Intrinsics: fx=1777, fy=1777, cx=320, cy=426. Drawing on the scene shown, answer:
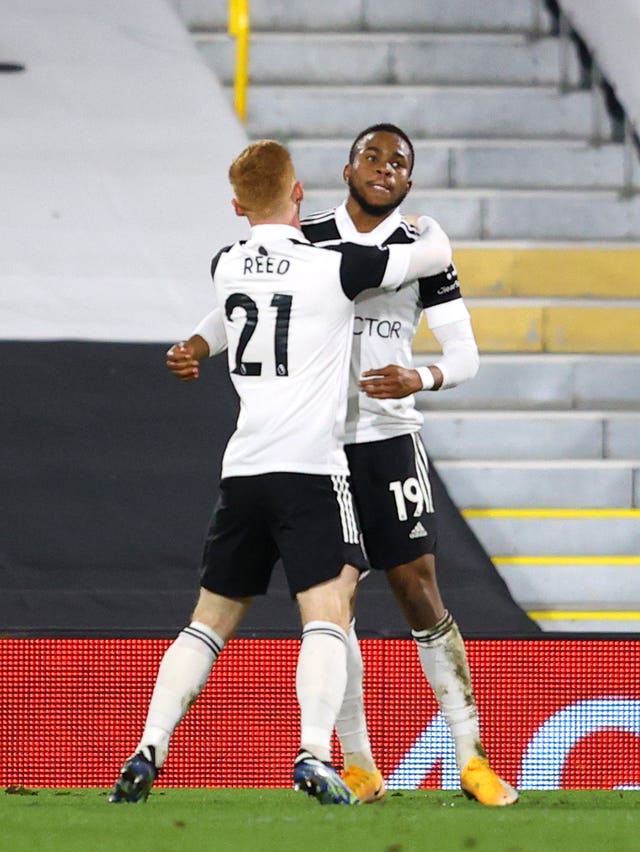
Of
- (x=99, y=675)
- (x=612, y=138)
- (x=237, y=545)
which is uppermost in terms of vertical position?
(x=612, y=138)

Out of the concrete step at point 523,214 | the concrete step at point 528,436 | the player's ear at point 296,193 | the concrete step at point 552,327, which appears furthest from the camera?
the concrete step at point 523,214

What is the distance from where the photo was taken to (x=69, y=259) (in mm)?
8734

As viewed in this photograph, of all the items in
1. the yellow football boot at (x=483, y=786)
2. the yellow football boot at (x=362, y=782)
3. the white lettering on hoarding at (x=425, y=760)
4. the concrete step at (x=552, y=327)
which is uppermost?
the concrete step at (x=552, y=327)

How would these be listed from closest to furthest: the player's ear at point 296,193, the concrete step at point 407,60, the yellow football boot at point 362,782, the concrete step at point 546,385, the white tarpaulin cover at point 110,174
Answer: the player's ear at point 296,193
the yellow football boot at point 362,782
the white tarpaulin cover at point 110,174
the concrete step at point 546,385
the concrete step at point 407,60

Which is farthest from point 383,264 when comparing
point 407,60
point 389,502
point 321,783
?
point 407,60

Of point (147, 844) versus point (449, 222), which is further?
point (449, 222)

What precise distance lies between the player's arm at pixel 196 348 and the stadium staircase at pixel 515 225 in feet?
11.1

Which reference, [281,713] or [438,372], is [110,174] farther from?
[438,372]

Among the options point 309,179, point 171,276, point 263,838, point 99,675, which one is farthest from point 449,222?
point 263,838

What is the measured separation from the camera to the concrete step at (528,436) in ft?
27.2

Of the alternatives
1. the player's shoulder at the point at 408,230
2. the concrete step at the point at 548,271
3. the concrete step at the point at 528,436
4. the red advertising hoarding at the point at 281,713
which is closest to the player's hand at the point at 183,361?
the player's shoulder at the point at 408,230

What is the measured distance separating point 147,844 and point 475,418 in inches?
204

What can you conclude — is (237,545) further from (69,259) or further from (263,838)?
(69,259)

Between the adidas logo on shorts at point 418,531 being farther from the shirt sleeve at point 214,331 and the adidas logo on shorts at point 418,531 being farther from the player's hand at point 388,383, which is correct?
the shirt sleeve at point 214,331
